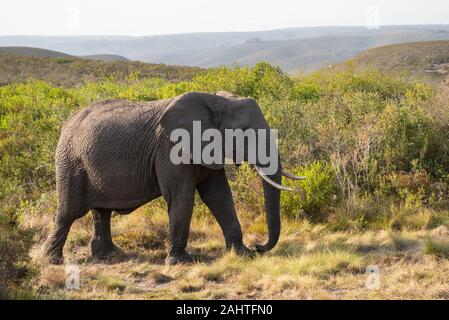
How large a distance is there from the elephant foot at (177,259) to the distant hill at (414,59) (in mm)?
40278

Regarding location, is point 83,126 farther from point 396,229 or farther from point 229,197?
point 396,229

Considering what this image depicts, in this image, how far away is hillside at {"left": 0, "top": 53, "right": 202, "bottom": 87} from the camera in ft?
175

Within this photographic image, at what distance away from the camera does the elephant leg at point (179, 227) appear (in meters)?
8.70

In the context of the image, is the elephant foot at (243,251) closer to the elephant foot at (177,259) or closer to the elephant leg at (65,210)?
the elephant foot at (177,259)

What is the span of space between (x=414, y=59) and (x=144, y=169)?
5378cm

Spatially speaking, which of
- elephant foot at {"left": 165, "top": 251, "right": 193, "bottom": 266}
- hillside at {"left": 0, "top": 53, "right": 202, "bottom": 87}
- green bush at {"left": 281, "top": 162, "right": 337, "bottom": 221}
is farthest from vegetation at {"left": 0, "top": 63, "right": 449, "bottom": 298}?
hillside at {"left": 0, "top": 53, "right": 202, "bottom": 87}

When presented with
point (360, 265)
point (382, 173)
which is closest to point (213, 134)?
point (360, 265)

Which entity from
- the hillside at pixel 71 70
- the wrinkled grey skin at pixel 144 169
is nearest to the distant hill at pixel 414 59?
the hillside at pixel 71 70

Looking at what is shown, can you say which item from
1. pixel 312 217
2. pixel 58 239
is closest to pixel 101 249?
pixel 58 239

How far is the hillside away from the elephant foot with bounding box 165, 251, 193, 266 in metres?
43.4

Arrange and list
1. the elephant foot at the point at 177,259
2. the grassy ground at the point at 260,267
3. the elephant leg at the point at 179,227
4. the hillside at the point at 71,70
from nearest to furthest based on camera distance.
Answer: the grassy ground at the point at 260,267
the elephant leg at the point at 179,227
the elephant foot at the point at 177,259
the hillside at the point at 71,70

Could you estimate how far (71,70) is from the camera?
58.6 metres

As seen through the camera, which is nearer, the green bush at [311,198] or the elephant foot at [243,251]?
the elephant foot at [243,251]

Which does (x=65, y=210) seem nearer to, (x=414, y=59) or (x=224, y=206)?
(x=224, y=206)
